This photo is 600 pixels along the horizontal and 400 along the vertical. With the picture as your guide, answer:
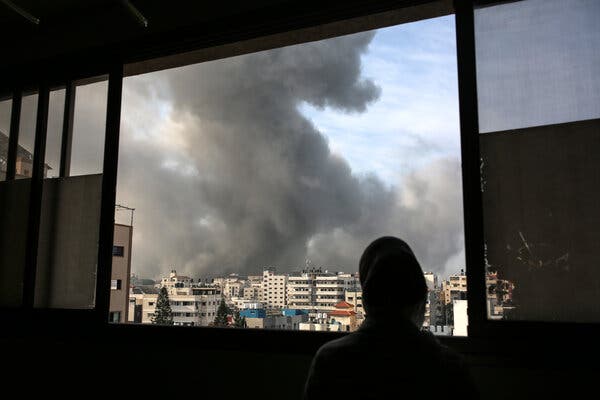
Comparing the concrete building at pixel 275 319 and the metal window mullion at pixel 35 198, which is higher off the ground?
the metal window mullion at pixel 35 198

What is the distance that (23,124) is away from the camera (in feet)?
8.99

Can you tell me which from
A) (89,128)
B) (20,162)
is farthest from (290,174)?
(20,162)

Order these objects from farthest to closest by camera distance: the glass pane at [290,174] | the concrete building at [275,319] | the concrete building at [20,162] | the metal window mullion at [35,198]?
the concrete building at [20,162], the metal window mullion at [35,198], the glass pane at [290,174], the concrete building at [275,319]

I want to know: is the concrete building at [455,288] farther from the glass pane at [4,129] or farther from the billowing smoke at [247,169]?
the glass pane at [4,129]

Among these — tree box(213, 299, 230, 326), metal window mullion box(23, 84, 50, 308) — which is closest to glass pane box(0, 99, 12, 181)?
metal window mullion box(23, 84, 50, 308)

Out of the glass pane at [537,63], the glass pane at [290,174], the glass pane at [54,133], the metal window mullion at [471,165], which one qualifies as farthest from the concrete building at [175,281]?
the glass pane at [537,63]

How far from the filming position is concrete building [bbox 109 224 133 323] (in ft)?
7.54

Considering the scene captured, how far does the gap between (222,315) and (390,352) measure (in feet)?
5.03

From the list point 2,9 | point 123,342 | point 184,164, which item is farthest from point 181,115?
point 123,342

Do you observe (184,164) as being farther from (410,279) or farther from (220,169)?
(410,279)

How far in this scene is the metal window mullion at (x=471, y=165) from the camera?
5.21ft

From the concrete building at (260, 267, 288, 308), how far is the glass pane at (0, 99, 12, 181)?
5.51ft

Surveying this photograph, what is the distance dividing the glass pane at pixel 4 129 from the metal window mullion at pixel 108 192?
851 mm

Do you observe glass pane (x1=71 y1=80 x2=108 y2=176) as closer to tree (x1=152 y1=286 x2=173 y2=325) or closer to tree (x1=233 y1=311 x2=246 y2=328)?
tree (x1=152 y1=286 x2=173 y2=325)
